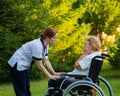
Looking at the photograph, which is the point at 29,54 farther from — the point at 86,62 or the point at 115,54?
the point at 115,54

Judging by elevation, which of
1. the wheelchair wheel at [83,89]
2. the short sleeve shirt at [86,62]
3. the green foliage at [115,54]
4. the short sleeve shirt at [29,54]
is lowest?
the green foliage at [115,54]

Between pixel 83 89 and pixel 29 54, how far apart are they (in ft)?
3.33

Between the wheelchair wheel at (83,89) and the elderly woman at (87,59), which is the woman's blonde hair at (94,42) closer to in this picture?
the elderly woman at (87,59)

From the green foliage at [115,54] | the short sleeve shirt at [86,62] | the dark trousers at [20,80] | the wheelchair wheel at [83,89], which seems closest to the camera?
the wheelchair wheel at [83,89]

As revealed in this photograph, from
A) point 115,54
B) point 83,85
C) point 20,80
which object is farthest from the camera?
point 115,54

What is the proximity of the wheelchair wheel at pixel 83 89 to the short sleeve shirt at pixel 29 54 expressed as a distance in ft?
2.15

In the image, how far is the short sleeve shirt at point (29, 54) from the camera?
22.9 ft

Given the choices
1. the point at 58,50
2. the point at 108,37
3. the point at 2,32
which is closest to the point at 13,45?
the point at 2,32

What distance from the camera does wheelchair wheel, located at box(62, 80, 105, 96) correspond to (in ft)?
22.8

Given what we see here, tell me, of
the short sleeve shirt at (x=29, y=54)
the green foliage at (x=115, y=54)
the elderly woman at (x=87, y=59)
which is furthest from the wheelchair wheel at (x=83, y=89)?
the green foliage at (x=115, y=54)

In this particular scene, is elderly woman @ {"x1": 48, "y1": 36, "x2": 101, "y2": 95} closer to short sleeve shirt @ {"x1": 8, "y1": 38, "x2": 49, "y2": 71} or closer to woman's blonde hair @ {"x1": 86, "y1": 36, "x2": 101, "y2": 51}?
woman's blonde hair @ {"x1": 86, "y1": 36, "x2": 101, "y2": 51}

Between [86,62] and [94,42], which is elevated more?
[94,42]

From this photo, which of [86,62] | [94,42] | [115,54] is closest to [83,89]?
[86,62]

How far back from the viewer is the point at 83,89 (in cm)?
712
